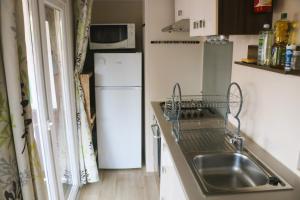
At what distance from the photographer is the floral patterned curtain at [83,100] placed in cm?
264

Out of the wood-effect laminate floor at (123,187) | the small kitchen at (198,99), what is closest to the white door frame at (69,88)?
the wood-effect laminate floor at (123,187)

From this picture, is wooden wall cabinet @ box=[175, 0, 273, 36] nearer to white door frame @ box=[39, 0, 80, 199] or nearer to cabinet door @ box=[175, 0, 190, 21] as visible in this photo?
cabinet door @ box=[175, 0, 190, 21]

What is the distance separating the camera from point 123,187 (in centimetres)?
295

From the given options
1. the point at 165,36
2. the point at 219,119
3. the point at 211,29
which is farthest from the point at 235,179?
the point at 165,36

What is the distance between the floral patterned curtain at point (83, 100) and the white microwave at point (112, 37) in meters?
0.27

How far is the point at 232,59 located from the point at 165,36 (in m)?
1.04

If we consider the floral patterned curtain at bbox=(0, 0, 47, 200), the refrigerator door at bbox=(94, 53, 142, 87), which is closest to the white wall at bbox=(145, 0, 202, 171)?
the refrigerator door at bbox=(94, 53, 142, 87)

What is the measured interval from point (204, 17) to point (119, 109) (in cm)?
171

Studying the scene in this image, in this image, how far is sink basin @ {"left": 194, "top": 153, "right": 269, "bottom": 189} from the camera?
1539mm

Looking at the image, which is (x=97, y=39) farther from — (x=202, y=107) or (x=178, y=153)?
(x=178, y=153)

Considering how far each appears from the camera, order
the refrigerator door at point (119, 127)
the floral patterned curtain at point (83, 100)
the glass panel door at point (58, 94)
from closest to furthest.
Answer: the glass panel door at point (58, 94) → the floral patterned curtain at point (83, 100) → the refrigerator door at point (119, 127)

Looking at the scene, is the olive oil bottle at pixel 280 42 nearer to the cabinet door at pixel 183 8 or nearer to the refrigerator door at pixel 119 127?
the cabinet door at pixel 183 8

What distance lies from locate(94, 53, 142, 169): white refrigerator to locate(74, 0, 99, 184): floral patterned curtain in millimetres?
271

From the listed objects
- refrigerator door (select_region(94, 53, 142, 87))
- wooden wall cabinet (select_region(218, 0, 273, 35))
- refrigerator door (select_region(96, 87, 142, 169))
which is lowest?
refrigerator door (select_region(96, 87, 142, 169))
